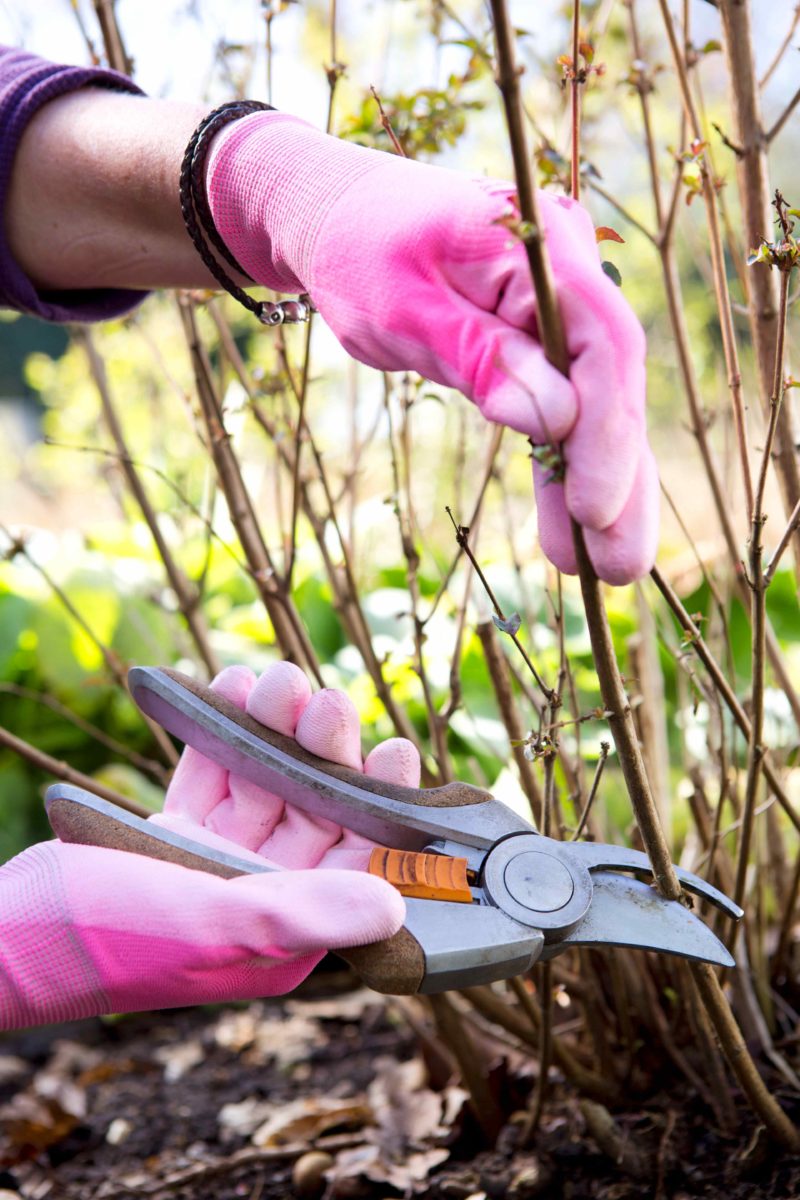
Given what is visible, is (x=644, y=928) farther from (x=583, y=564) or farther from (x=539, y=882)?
(x=583, y=564)

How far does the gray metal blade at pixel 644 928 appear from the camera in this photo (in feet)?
2.78

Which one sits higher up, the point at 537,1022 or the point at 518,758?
the point at 518,758

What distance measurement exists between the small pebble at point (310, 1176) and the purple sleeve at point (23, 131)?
1083 millimetres

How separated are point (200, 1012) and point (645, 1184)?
1.27 meters

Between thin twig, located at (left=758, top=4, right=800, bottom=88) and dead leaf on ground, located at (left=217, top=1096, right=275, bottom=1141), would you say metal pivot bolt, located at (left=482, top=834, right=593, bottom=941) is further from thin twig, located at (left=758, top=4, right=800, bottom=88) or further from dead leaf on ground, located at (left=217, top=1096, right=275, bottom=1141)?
dead leaf on ground, located at (left=217, top=1096, right=275, bottom=1141)

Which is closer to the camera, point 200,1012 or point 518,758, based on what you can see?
point 518,758

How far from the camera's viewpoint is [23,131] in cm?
115

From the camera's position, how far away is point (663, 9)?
3.82 ft

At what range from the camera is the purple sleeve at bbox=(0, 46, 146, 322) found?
1.14 metres

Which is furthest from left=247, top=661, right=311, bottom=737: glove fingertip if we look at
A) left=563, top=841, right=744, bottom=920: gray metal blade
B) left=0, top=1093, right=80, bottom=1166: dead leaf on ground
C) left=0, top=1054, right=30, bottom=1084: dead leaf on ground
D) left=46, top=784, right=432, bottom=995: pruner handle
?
left=0, top=1054, right=30, bottom=1084: dead leaf on ground

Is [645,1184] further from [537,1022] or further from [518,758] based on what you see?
[518,758]

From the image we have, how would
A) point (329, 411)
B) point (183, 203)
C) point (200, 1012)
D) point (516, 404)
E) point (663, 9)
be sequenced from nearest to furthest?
1. point (516, 404)
2. point (183, 203)
3. point (663, 9)
4. point (200, 1012)
5. point (329, 411)

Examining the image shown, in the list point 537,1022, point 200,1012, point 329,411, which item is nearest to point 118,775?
point 200,1012

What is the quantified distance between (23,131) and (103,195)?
0.39 ft
